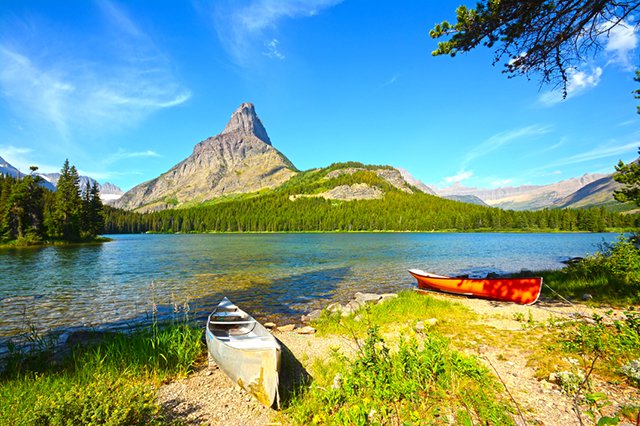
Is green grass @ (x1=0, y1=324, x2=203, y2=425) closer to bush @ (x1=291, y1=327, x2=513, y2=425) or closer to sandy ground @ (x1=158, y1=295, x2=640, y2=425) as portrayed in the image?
sandy ground @ (x1=158, y1=295, x2=640, y2=425)

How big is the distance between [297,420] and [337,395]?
3.28 feet

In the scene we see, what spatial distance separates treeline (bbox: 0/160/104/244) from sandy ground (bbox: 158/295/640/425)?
88.6m

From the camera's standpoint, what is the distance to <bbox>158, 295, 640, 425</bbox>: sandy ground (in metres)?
5.65

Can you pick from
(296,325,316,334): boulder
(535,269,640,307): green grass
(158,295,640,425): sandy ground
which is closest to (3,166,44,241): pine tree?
(296,325,316,334): boulder

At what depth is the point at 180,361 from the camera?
952cm

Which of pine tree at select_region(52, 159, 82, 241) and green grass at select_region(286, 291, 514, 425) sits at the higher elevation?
pine tree at select_region(52, 159, 82, 241)

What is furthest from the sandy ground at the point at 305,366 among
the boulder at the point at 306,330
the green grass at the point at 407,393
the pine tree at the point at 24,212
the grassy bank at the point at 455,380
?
the pine tree at the point at 24,212

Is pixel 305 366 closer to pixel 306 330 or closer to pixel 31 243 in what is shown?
pixel 306 330

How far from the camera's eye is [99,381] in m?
6.91

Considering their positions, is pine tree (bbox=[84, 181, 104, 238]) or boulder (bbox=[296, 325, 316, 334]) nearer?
boulder (bbox=[296, 325, 316, 334])

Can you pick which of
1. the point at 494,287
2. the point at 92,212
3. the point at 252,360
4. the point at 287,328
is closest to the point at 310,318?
the point at 287,328

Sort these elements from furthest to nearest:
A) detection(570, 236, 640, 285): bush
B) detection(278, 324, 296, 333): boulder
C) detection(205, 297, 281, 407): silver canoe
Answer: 1. detection(570, 236, 640, 285): bush
2. detection(278, 324, 296, 333): boulder
3. detection(205, 297, 281, 407): silver canoe

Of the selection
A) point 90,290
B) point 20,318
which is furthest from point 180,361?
point 90,290

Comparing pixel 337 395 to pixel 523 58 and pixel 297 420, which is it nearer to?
pixel 297 420
